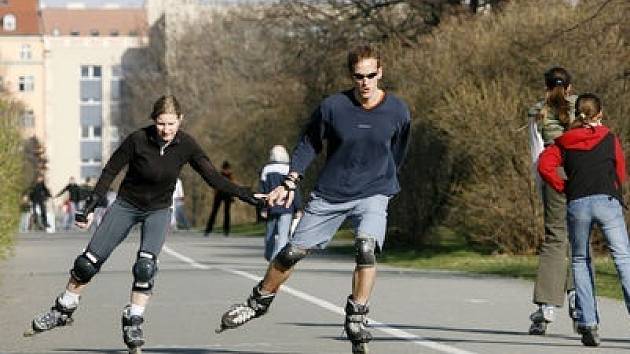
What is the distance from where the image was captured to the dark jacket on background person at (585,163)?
13.2 metres

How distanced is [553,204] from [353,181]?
2847 mm

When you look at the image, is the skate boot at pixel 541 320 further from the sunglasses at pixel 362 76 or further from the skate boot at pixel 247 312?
the sunglasses at pixel 362 76

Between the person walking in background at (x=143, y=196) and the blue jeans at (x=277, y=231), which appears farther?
the blue jeans at (x=277, y=231)

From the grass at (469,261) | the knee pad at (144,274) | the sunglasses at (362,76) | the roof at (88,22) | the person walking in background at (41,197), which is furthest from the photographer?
the roof at (88,22)

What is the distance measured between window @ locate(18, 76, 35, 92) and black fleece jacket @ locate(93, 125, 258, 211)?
16026 centimetres

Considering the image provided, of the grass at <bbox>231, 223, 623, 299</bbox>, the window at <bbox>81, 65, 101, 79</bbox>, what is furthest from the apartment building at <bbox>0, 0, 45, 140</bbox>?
the grass at <bbox>231, 223, 623, 299</bbox>

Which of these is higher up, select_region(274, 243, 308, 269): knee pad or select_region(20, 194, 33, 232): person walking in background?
select_region(274, 243, 308, 269): knee pad

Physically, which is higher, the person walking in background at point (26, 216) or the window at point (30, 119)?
the window at point (30, 119)

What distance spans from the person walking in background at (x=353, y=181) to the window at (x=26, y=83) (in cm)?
16114

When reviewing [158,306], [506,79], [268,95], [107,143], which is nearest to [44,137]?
[107,143]

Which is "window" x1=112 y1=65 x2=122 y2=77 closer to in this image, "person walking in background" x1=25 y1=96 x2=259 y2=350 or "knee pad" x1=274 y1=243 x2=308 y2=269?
"person walking in background" x1=25 y1=96 x2=259 y2=350

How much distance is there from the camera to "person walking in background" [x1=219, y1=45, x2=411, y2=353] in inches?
465

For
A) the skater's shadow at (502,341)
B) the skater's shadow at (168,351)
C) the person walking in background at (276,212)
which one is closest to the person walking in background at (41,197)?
the person walking in background at (276,212)

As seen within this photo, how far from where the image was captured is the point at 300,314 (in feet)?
52.5
